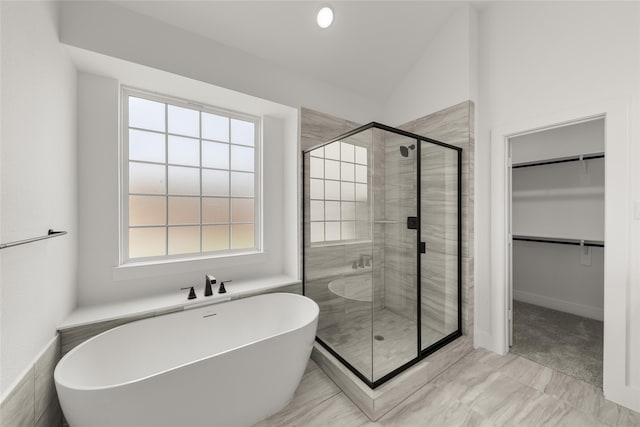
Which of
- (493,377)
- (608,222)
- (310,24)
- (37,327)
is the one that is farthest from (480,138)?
(37,327)

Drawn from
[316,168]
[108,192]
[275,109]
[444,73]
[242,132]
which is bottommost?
[108,192]

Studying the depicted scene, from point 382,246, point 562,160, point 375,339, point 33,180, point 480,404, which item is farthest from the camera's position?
point 562,160

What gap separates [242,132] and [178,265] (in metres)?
1.39

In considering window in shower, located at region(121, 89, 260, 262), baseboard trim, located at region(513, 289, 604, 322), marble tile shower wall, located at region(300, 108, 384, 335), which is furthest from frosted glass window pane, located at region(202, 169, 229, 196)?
baseboard trim, located at region(513, 289, 604, 322)

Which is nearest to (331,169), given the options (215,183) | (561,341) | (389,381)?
(215,183)

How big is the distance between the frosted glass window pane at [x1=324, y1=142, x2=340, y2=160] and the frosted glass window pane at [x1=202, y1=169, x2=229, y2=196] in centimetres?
101

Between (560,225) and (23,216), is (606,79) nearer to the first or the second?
(560,225)

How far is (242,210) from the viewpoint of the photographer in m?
2.51

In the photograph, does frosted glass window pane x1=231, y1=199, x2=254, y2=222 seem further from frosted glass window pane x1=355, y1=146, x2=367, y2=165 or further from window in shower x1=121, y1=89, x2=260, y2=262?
frosted glass window pane x1=355, y1=146, x2=367, y2=165

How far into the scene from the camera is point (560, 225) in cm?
292

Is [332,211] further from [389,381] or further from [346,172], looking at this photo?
[389,381]

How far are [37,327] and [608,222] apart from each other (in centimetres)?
338

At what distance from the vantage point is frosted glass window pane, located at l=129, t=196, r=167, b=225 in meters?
2.00

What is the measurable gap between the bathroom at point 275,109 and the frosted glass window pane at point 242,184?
139mm
